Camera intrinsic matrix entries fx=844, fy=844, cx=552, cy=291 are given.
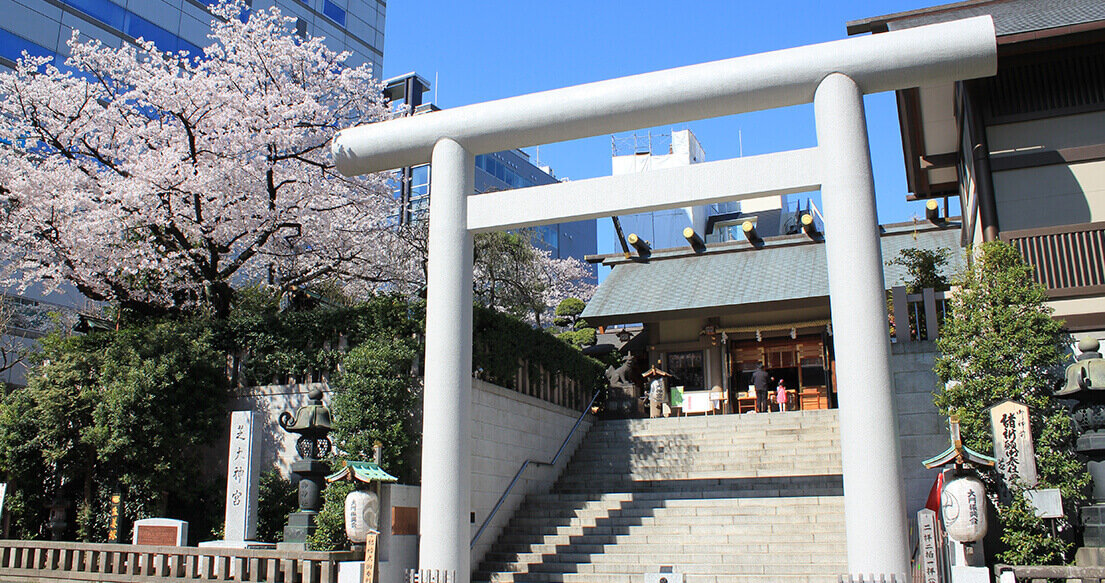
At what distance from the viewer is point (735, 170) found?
32.3 feet

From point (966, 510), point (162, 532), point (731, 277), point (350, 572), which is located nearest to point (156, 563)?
point (162, 532)

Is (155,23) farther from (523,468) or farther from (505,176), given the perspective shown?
(523,468)

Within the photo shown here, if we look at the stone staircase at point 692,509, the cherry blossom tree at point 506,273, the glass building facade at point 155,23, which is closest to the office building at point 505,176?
the glass building facade at point 155,23

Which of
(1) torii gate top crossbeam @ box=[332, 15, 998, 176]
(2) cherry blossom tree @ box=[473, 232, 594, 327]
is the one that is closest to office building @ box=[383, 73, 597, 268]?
(2) cherry blossom tree @ box=[473, 232, 594, 327]

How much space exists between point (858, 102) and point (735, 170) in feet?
5.32

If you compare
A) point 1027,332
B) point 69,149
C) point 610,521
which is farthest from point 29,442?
point 1027,332

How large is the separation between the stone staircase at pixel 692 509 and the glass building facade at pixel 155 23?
70.4 ft

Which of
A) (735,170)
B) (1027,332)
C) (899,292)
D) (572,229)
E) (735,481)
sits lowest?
(735,481)

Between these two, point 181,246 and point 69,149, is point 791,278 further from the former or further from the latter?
point 69,149

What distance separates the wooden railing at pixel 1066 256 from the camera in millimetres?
10719

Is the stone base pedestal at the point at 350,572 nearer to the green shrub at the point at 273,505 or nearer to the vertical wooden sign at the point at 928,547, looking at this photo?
the green shrub at the point at 273,505

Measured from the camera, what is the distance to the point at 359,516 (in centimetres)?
1013

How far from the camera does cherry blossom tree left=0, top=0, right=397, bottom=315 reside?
14.5 m

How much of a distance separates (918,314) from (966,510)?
14.3 feet
